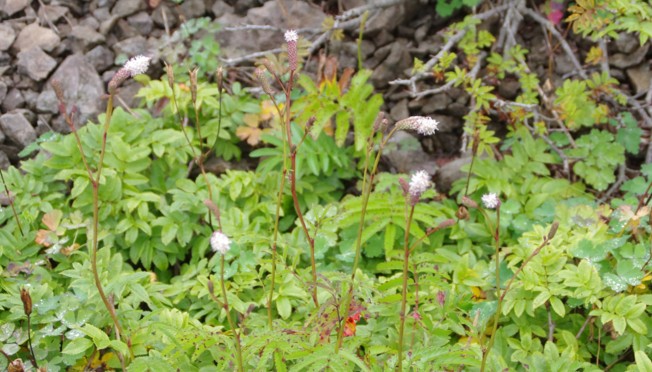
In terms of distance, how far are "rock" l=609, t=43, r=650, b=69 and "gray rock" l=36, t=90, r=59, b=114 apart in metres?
3.51

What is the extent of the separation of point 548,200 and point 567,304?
2.46 ft

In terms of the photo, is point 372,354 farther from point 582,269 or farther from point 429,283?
point 582,269

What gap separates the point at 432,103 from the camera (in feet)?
13.9

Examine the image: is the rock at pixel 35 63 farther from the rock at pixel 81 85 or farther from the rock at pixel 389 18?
the rock at pixel 389 18

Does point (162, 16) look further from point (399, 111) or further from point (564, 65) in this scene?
point (564, 65)

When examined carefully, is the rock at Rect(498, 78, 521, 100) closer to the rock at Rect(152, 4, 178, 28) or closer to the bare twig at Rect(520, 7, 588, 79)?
the bare twig at Rect(520, 7, 588, 79)

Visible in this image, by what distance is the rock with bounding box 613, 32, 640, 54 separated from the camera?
4168 millimetres

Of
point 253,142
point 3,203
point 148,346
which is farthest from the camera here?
point 253,142

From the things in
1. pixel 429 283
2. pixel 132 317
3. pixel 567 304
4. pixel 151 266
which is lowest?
pixel 151 266

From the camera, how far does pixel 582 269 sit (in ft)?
8.63

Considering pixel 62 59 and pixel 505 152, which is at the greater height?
pixel 62 59

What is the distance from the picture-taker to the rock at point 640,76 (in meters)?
4.09

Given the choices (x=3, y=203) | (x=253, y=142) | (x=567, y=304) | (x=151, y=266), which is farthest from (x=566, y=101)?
(x=3, y=203)

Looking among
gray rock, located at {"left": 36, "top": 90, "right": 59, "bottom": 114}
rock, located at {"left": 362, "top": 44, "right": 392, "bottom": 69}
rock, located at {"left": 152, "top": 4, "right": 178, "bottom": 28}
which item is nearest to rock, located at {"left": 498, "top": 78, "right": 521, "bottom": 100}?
rock, located at {"left": 362, "top": 44, "right": 392, "bottom": 69}
